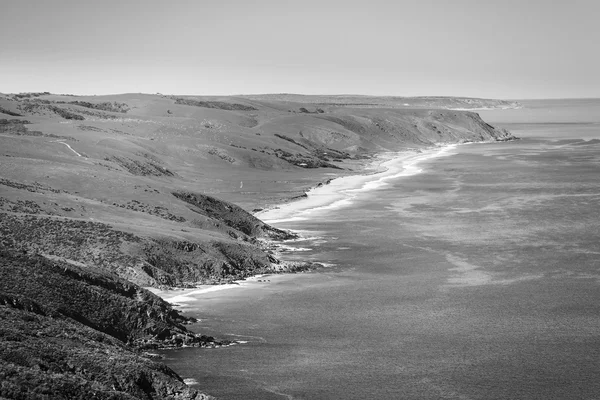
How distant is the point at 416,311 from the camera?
43.8m

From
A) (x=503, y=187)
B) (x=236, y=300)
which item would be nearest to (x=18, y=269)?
(x=236, y=300)

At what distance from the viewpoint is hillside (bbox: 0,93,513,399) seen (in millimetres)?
29219

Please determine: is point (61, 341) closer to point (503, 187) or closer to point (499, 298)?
point (499, 298)

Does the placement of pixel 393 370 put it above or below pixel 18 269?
below

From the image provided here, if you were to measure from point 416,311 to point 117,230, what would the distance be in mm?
17654

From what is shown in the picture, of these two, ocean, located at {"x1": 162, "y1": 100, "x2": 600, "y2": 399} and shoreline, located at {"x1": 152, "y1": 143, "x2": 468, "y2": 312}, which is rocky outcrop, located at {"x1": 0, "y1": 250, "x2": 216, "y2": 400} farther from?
shoreline, located at {"x1": 152, "y1": 143, "x2": 468, "y2": 312}

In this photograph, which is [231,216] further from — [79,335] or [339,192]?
[79,335]

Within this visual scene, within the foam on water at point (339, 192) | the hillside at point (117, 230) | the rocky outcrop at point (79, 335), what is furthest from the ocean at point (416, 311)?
the hillside at point (117, 230)

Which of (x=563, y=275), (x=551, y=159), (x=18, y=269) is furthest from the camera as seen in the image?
(x=551, y=159)

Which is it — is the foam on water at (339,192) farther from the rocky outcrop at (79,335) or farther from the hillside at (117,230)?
the rocky outcrop at (79,335)

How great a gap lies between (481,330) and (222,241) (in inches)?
802

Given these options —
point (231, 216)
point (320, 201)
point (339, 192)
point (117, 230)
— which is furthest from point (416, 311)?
point (339, 192)

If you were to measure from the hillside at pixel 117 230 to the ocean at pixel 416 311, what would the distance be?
2.82 m

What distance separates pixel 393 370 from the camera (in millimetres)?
34344
